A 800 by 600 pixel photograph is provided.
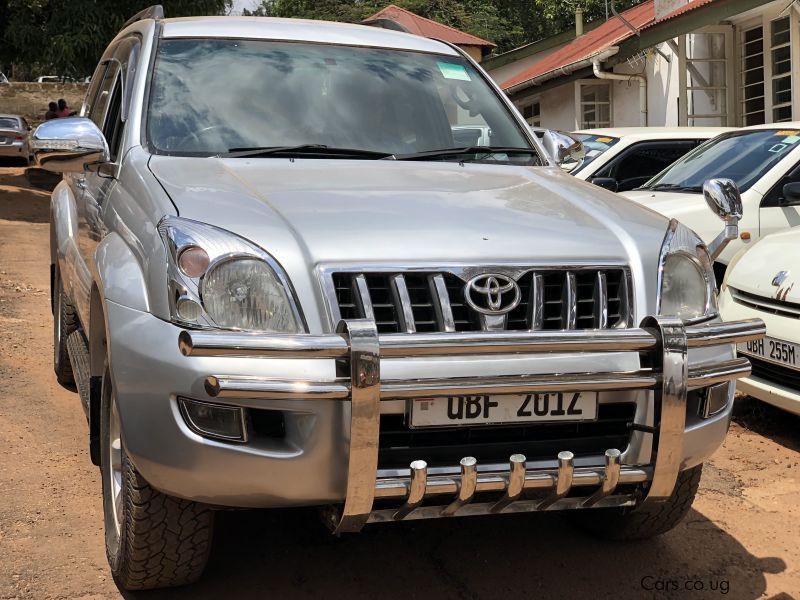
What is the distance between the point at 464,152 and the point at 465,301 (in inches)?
53.0

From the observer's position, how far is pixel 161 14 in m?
4.46

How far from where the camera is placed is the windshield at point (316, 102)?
12.4ft

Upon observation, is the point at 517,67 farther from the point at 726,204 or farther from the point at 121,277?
the point at 121,277

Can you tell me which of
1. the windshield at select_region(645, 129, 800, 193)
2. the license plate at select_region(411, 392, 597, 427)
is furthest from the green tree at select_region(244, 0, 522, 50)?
the license plate at select_region(411, 392, 597, 427)

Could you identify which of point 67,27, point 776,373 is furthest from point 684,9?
point 67,27

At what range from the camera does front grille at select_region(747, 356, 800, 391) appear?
15.7ft

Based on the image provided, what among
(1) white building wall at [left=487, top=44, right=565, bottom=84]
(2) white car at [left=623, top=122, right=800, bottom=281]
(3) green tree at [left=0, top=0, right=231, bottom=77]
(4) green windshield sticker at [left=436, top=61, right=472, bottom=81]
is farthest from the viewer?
(1) white building wall at [left=487, top=44, right=565, bottom=84]

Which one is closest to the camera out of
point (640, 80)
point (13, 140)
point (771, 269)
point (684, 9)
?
point (771, 269)

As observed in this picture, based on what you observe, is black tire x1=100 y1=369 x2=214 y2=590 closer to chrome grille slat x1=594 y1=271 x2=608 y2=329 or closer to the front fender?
the front fender

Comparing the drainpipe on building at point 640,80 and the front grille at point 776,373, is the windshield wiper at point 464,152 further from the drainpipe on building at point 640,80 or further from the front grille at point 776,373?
the drainpipe on building at point 640,80

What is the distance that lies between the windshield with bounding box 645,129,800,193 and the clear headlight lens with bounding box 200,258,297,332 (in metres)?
5.18

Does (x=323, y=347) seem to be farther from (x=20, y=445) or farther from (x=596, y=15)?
(x=596, y=15)

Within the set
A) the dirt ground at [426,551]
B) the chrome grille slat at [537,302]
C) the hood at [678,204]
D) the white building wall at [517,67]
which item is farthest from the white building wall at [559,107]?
the chrome grille slat at [537,302]

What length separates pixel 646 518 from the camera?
11.4 ft
